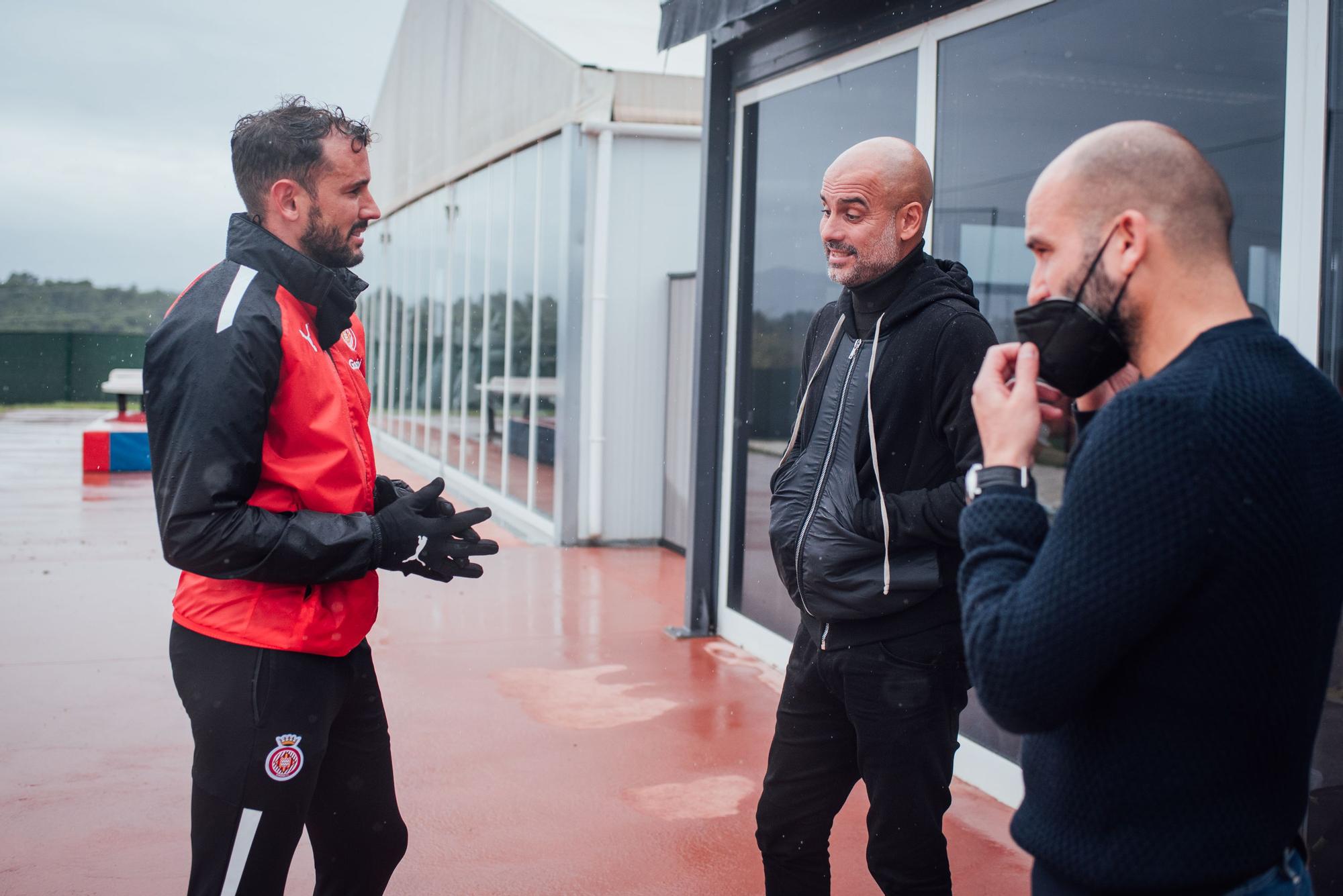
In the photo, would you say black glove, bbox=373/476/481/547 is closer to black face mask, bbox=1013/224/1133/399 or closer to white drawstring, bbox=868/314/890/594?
white drawstring, bbox=868/314/890/594

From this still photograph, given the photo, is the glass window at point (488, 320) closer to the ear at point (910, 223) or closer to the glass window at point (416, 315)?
the glass window at point (416, 315)

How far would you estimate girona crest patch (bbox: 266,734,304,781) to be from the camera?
2045 millimetres

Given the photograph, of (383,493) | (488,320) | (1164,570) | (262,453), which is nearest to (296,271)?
(262,453)

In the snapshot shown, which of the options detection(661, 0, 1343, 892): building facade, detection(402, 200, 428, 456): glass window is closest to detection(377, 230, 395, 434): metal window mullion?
detection(402, 200, 428, 456): glass window

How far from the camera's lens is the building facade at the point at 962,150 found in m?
2.85

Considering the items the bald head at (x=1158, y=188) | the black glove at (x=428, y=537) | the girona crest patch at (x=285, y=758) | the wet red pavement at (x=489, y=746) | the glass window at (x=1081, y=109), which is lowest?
the wet red pavement at (x=489, y=746)

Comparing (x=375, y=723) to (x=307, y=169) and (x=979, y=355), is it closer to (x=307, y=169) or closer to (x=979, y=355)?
(x=307, y=169)

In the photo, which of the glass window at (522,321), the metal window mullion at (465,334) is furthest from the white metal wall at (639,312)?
the metal window mullion at (465,334)

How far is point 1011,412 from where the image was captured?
1441mm

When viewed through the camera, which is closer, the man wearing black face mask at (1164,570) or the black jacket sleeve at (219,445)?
the man wearing black face mask at (1164,570)

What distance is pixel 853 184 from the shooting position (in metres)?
2.49

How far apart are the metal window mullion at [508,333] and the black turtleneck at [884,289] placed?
821 cm

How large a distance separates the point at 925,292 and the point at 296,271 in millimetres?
1332

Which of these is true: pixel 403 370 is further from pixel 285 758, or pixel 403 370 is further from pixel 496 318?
pixel 285 758
